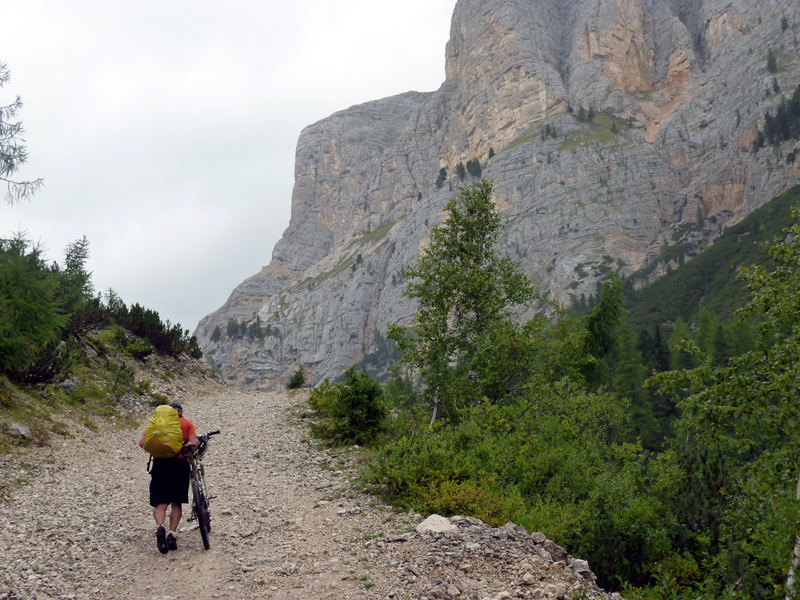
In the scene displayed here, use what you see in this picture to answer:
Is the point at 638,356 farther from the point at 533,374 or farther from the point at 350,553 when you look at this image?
the point at 350,553

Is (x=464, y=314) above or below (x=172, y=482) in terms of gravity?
above

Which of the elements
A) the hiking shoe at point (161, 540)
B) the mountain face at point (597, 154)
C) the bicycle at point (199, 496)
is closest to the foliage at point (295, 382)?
the bicycle at point (199, 496)

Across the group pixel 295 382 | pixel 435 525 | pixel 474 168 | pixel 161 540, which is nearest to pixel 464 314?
pixel 435 525

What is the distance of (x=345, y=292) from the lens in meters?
193

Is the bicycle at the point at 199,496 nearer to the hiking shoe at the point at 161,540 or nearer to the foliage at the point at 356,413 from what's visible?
the hiking shoe at the point at 161,540

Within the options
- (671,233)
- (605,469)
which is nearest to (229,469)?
(605,469)

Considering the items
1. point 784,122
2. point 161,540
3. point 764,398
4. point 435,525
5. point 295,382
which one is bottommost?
point 435,525

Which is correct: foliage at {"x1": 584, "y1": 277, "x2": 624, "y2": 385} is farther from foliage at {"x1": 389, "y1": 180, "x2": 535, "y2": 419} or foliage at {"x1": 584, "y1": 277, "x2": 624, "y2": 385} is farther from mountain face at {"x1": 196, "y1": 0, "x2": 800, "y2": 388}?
mountain face at {"x1": 196, "y1": 0, "x2": 800, "y2": 388}

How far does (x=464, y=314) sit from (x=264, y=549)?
1124cm

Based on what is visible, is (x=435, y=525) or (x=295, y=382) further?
(x=295, y=382)

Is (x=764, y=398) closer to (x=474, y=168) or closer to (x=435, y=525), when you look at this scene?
(x=435, y=525)

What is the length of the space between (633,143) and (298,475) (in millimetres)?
166404

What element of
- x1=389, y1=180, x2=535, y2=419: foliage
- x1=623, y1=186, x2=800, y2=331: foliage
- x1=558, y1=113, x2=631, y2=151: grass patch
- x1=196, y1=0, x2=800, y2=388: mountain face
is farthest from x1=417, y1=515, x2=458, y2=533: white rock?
x1=558, y1=113, x2=631, y2=151: grass patch

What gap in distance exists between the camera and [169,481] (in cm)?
798
